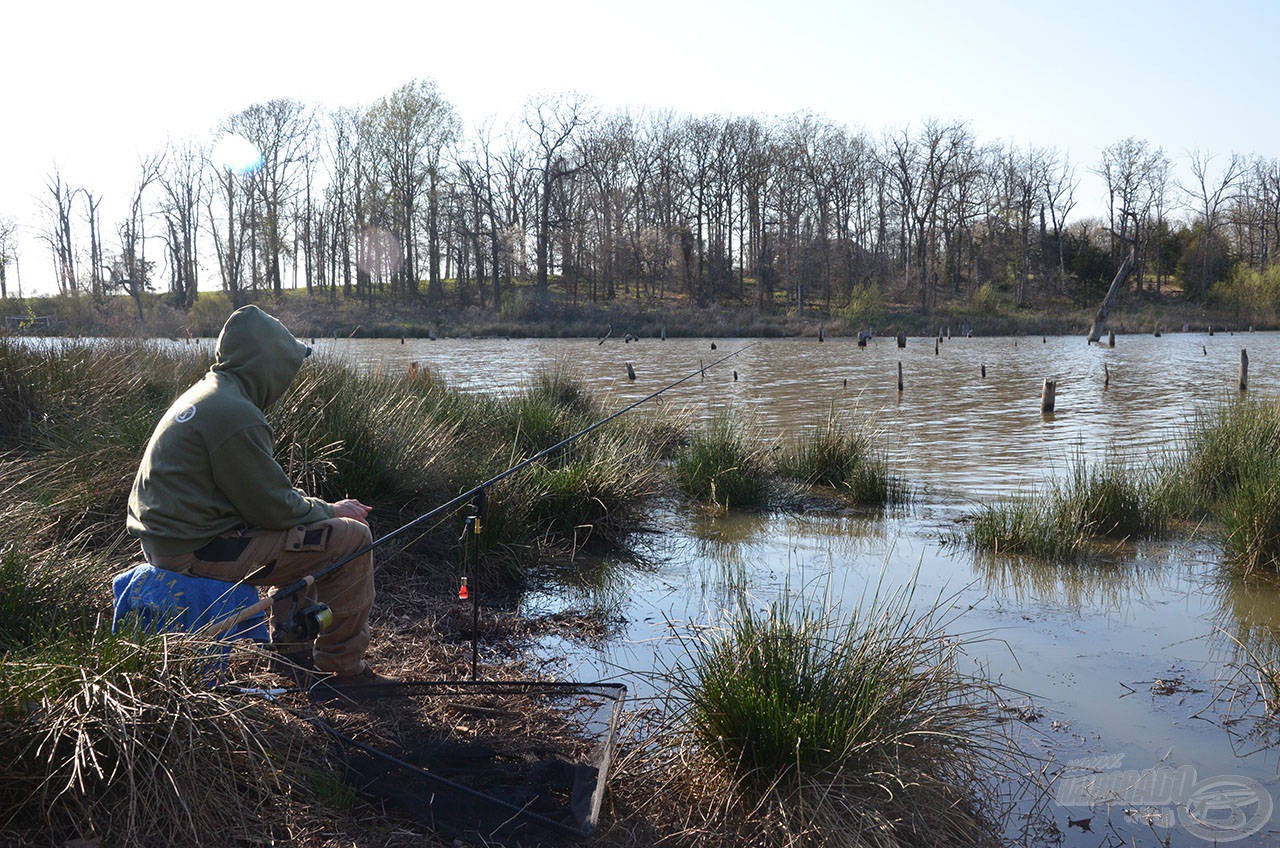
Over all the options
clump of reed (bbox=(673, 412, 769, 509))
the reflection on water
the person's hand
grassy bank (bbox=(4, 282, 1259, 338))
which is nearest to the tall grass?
the reflection on water

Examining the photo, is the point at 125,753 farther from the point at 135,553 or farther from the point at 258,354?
the point at 135,553

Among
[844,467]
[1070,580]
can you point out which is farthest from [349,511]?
[844,467]

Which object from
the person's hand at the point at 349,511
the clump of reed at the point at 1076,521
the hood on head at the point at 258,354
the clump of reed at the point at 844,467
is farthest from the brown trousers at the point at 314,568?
the clump of reed at the point at 844,467

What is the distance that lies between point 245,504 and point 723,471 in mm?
5864

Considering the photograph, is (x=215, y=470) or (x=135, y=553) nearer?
(x=215, y=470)

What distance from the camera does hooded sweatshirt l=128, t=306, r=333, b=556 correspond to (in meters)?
3.43

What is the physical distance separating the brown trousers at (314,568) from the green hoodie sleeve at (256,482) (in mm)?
78

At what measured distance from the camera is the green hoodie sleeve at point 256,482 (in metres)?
3.44

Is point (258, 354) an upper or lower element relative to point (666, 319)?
lower

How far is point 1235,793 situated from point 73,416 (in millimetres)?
6919

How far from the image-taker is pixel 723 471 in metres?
8.96

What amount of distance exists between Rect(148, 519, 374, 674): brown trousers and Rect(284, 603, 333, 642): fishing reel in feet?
0.34

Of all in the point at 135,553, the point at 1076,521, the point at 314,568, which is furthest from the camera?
the point at 1076,521

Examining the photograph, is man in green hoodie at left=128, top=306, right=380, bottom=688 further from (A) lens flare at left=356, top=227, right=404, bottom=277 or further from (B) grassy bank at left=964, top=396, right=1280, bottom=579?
(A) lens flare at left=356, top=227, right=404, bottom=277
